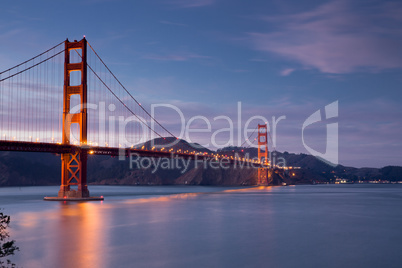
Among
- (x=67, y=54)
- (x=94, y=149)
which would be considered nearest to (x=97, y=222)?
(x=94, y=149)

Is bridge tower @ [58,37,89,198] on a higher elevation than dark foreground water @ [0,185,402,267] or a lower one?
higher

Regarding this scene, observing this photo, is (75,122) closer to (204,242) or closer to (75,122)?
(75,122)

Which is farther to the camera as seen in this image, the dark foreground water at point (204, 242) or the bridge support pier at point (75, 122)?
the bridge support pier at point (75, 122)


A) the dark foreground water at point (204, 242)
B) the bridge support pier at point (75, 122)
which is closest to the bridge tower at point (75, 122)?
the bridge support pier at point (75, 122)

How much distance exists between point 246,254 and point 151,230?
31.8 feet

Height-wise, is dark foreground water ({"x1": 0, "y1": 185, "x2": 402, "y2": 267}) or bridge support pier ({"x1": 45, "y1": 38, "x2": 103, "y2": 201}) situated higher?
bridge support pier ({"x1": 45, "y1": 38, "x2": 103, "y2": 201})

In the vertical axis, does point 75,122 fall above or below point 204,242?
above

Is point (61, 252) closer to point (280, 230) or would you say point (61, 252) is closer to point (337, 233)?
point (280, 230)

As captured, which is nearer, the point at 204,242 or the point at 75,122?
the point at 204,242

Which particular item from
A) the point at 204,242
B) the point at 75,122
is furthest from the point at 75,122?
the point at 204,242

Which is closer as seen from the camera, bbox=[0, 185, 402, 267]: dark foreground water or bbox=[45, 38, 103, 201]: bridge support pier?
bbox=[0, 185, 402, 267]: dark foreground water

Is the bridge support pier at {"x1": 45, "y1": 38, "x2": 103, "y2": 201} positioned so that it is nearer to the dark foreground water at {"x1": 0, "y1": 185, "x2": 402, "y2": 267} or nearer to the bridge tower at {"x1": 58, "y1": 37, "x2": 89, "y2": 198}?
the bridge tower at {"x1": 58, "y1": 37, "x2": 89, "y2": 198}

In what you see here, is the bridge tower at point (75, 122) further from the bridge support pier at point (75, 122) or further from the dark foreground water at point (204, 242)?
the dark foreground water at point (204, 242)

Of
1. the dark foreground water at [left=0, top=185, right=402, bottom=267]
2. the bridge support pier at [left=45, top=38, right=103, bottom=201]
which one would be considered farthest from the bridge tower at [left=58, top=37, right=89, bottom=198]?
the dark foreground water at [left=0, top=185, right=402, bottom=267]
